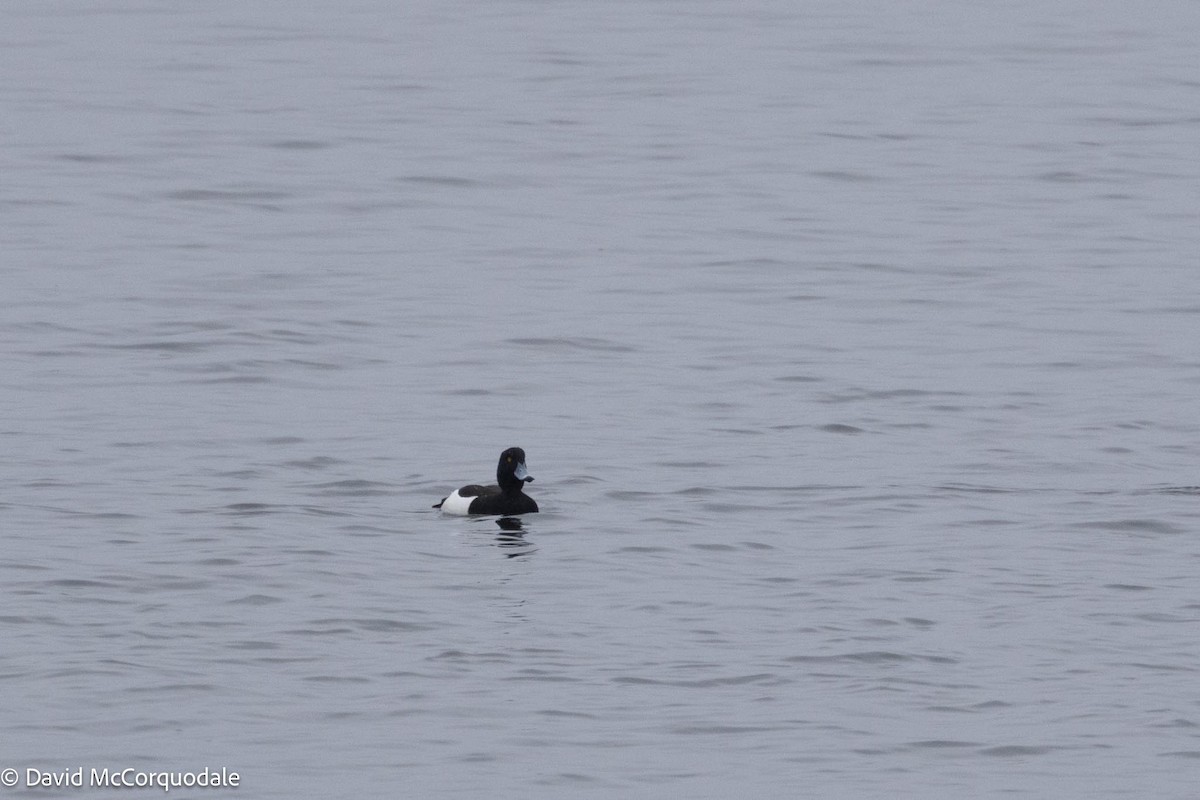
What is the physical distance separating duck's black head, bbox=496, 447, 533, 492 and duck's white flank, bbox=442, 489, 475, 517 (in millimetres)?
332

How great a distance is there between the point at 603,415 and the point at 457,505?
3.30 meters

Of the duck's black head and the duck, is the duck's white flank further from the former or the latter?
the duck's black head

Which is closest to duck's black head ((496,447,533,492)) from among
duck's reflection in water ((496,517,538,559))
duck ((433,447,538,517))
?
duck ((433,447,538,517))

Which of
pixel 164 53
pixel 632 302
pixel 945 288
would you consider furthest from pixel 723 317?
pixel 164 53

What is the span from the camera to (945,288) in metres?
22.8

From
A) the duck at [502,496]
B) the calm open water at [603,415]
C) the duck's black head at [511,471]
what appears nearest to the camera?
the calm open water at [603,415]

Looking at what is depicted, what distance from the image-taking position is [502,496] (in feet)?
49.0

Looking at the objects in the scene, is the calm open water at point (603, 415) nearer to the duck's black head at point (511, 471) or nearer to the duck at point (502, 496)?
the duck at point (502, 496)

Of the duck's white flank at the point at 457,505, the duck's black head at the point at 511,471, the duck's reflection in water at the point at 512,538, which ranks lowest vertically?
the duck's reflection in water at the point at 512,538

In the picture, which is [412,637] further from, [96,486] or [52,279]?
[52,279]

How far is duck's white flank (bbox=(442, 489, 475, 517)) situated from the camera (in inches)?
581

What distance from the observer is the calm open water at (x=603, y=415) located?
10.3 meters

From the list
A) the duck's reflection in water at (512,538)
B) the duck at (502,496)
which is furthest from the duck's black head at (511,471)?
the duck's reflection in water at (512,538)

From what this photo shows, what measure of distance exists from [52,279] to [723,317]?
662cm
